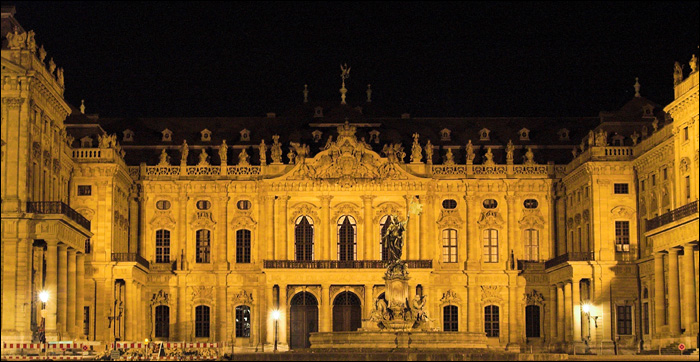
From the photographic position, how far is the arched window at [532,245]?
85812 millimetres

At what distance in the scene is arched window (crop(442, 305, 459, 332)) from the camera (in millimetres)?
84494

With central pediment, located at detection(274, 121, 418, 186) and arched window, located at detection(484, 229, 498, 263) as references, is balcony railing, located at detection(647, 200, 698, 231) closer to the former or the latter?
arched window, located at detection(484, 229, 498, 263)

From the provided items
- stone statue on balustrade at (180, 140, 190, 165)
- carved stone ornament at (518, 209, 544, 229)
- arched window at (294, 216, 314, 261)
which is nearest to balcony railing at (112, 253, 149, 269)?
stone statue on balustrade at (180, 140, 190, 165)

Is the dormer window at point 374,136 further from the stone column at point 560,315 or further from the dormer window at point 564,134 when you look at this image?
the stone column at point 560,315

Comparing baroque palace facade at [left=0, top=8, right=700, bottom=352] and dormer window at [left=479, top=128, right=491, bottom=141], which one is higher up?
dormer window at [left=479, top=128, right=491, bottom=141]

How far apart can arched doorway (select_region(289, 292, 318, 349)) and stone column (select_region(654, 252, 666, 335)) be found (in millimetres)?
22111

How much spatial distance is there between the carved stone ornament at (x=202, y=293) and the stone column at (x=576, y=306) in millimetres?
21557

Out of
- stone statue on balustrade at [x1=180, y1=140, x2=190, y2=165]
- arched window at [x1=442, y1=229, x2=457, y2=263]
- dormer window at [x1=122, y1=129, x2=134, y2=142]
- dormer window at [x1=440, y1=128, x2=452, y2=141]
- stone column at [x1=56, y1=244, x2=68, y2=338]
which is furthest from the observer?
dormer window at [x1=440, y1=128, x2=452, y2=141]

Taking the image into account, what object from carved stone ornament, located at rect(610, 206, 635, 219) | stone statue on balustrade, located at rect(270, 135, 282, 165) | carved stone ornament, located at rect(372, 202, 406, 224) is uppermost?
stone statue on balustrade, located at rect(270, 135, 282, 165)

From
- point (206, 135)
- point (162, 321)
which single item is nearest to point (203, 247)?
point (162, 321)

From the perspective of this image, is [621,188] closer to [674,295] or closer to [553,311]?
[553,311]

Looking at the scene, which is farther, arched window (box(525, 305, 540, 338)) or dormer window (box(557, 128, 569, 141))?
dormer window (box(557, 128, 569, 141))

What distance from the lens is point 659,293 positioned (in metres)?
68.9

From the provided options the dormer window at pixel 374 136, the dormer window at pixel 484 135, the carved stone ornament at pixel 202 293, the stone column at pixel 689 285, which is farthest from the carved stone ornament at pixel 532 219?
the stone column at pixel 689 285
